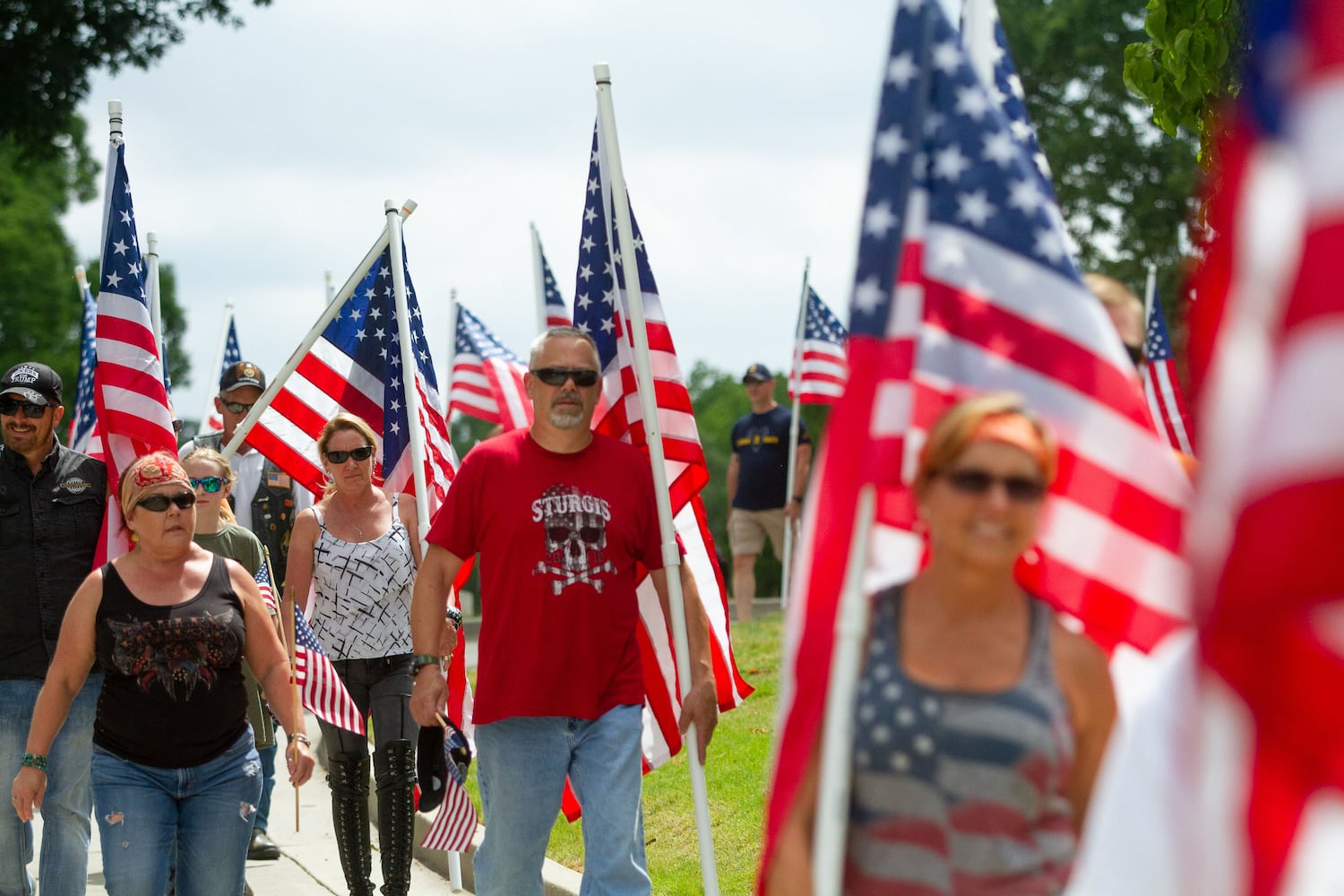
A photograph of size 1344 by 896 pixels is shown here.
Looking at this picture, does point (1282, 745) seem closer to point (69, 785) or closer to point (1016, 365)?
point (1016, 365)

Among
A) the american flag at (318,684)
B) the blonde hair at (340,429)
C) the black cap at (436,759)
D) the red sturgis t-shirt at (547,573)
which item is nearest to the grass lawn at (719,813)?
the black cap at (436,759)

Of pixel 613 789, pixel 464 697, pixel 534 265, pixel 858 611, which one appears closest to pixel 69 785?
pixel 464 697

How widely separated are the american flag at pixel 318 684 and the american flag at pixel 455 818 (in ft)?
1.79

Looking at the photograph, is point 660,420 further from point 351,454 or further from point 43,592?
point 43,592

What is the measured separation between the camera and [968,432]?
316cm

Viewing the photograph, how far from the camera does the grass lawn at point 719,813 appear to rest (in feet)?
24.1

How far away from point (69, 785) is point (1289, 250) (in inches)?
218

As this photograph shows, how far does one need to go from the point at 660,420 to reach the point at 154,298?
3.97 m

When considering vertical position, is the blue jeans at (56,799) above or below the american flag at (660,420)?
below

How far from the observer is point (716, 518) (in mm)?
53156

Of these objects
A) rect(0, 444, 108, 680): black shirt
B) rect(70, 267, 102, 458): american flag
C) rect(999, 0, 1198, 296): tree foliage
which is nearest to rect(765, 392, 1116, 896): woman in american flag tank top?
rect(0, 444, 108, 680): black shirt

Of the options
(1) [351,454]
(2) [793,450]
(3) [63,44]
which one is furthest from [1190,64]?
(3) [63,44]

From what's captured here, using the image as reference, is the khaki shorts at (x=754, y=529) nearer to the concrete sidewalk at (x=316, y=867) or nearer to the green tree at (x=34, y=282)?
the concrete sidewalk at (x=316, y=867)

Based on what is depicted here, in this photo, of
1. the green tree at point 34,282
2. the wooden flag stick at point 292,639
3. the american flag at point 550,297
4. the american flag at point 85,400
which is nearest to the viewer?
the wooden flag stick at point 292,639
